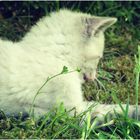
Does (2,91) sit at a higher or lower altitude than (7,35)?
lower

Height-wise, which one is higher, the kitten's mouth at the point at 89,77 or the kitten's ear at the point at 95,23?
the kitten's ear at the point at 95,23

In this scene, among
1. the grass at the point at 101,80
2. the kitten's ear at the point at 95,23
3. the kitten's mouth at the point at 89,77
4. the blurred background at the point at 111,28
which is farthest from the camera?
the blurred background at the point at 111,28

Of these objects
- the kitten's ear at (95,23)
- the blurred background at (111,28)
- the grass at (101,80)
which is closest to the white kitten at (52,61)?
the kitten's ear at (95,23)

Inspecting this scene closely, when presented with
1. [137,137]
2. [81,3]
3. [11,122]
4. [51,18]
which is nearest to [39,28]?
[51,18]

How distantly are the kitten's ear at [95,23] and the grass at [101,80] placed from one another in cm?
37

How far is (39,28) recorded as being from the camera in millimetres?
4676

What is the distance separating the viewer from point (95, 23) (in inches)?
183

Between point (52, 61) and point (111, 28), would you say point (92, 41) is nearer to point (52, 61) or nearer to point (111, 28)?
point (52, 61)

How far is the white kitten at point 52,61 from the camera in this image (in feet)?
14.2

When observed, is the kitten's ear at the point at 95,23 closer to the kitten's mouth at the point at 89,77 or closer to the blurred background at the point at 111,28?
the kitten's mouth at the point at 89,77

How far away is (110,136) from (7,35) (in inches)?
83.4

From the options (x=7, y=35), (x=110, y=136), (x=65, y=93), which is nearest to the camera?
(x=110, y=136)

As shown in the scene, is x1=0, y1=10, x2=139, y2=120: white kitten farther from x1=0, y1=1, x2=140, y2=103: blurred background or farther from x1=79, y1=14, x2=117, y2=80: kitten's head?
x1=0, y1=1, x2=140, y2=103: blurred background

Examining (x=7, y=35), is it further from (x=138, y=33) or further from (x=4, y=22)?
(x=138, y=33)
